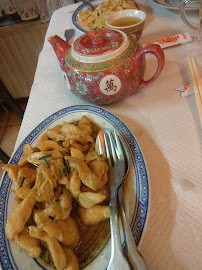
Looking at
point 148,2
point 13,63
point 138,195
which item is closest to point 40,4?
point 13,63

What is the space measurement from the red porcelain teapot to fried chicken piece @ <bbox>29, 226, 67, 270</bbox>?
43 centimetres

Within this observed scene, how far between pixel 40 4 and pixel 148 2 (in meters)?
0.99

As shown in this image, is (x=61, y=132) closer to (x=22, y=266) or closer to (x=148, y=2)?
(x=22, y=266)

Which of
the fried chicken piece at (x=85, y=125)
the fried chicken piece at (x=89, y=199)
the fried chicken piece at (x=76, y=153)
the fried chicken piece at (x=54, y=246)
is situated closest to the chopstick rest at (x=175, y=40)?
the fried chicken piece at (x=85, y=125)

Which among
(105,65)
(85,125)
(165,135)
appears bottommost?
(165,135)

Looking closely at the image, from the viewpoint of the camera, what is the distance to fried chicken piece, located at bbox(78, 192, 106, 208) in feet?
1.45

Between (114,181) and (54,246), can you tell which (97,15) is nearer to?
(114,181)

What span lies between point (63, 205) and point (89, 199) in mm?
60

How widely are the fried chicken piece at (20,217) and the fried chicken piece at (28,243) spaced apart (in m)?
0.01

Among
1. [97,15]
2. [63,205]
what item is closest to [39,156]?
[63,205]

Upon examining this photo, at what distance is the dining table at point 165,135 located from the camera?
417mm

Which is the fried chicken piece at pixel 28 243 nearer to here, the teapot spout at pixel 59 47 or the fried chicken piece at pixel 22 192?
the fried chicken piece at pixel 22 192

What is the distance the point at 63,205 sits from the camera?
1.48 ft

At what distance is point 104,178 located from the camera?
0.50 metres
